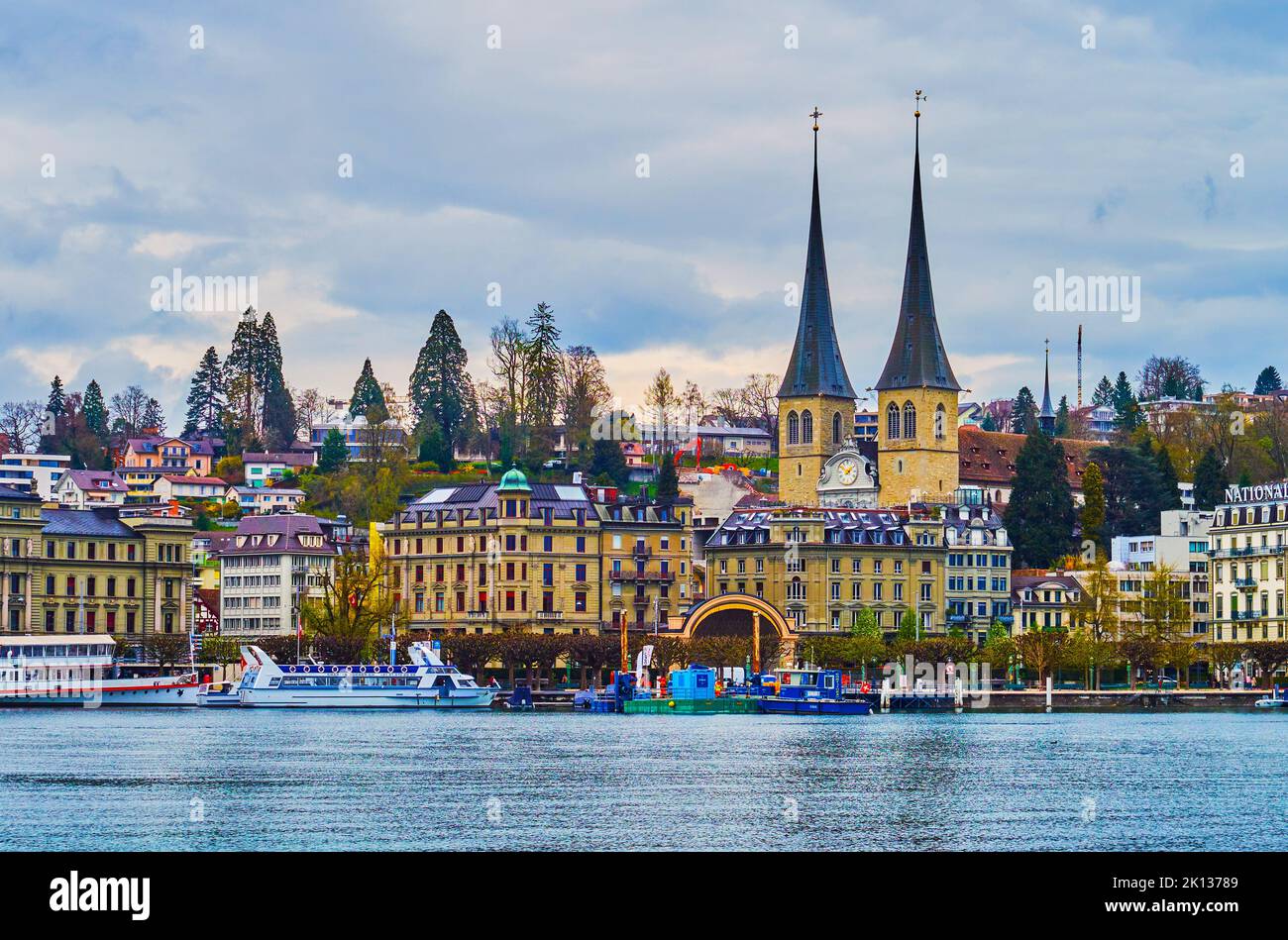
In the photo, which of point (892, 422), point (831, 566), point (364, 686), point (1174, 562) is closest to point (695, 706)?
point (364, 686)

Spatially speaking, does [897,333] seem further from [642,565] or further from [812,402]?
[642,565]

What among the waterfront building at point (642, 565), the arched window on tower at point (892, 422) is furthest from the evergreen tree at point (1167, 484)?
the waterfront building at point (642, 565)

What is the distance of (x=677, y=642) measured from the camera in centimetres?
14050

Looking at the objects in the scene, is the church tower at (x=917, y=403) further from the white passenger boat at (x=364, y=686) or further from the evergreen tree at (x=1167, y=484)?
the white passenger boat at (x=364, y=686)

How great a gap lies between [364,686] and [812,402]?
246 feet

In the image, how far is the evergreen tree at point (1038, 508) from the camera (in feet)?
569

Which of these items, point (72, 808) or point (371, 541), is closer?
point (72, 808)

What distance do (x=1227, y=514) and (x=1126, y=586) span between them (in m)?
8.45

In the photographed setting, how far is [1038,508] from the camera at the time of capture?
571 feet

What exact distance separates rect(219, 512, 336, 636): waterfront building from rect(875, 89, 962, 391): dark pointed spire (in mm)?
51214
